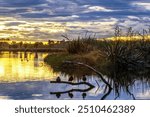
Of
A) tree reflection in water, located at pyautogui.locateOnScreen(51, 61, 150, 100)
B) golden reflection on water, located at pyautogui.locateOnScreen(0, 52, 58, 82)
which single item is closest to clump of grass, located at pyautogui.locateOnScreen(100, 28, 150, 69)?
tree reflection in water, located at pyautogui.locateOnScreen(51, 61, 150, 100)

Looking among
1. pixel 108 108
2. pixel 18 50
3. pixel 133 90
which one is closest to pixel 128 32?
pixel 133 90

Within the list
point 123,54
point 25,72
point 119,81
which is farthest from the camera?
point 25,72

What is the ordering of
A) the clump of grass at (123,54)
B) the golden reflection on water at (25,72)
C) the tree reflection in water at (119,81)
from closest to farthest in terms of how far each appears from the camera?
the tree reflection in water at (119,81)
the golden reflection on water at (25,72)
the clump of grass at (123,54)

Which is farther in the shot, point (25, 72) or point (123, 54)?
point (25, 72)

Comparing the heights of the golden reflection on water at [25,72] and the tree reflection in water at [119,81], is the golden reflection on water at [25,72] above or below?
below

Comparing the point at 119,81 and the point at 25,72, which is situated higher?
the point at 119,81

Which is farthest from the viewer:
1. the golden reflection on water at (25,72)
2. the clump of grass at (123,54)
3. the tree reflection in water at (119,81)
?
the clump of grass at (123,54)

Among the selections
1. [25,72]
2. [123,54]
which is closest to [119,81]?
[123,54]

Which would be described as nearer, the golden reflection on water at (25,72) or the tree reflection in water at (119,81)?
the tree reflection in water at (119,81)

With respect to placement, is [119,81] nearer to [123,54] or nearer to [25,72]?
[123,54]

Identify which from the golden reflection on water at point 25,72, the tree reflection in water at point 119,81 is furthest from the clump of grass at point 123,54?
the golden reflection on water at point 25,72

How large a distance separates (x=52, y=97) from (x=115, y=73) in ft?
29.9

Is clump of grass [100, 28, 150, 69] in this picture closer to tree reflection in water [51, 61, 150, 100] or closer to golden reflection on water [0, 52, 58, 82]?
tree reflection in water [51, 61, 150, 100]

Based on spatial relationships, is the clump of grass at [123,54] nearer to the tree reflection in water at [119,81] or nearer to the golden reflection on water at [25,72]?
the tree reflection in water at [119,81]
